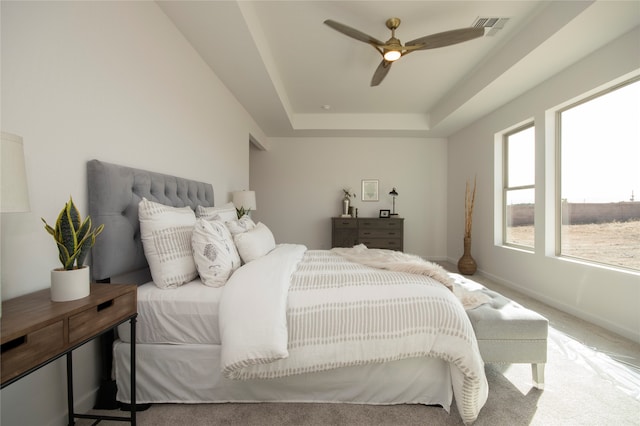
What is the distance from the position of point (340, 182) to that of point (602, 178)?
3.81 metres

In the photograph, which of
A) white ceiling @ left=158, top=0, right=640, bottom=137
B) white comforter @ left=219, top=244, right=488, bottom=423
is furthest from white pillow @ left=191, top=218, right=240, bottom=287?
white ceiling @ left=158, top=0, right=640, bottom=137

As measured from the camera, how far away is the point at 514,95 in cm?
354

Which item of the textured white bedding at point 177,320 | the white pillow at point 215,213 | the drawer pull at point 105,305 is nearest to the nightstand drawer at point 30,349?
the drawer pull at point 105,305

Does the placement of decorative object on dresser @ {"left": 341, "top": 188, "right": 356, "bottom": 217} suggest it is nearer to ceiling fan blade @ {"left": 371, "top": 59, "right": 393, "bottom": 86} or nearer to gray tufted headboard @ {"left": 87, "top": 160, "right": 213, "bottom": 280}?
ceiling fan blade @ {"left": 371, "top": 59, "right": 393, "bottom": 86}

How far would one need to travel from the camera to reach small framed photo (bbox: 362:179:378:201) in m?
5.69

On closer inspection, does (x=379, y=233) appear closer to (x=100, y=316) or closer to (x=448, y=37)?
(x=448, y=37)

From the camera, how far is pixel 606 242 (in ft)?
8.66

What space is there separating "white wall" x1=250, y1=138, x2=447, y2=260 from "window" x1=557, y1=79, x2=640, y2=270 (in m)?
2.61

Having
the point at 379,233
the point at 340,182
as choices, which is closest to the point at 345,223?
the point at 379,233

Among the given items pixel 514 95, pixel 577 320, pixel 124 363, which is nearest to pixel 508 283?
pixel 577 320

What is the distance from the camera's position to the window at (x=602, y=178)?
2441 mm

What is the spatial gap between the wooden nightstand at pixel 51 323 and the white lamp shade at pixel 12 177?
1.11 feet

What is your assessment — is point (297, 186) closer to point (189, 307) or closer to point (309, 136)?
point (309, 136)

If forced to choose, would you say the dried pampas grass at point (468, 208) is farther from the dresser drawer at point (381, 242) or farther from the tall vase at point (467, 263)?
the dresser drawer at point (381, 242)
